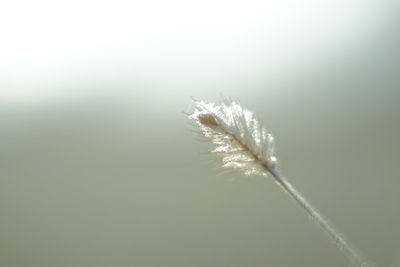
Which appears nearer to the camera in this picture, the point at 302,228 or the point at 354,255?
the point at 354,255

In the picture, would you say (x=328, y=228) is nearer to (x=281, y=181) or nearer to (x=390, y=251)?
(x=281, y=181)

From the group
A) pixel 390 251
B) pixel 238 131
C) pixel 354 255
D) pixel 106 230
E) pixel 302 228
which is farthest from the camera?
pixel 106 230

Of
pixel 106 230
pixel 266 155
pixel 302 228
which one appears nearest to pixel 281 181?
pixel 266 155

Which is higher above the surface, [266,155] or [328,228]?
[266,155]

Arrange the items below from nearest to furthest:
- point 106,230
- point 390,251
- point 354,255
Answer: point 354,255 → point 390,251 → point 106,230

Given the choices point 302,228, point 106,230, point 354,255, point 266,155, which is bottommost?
point 354,255
